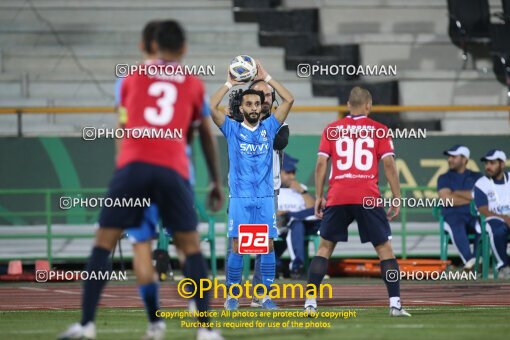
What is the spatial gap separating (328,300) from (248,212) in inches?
70.8

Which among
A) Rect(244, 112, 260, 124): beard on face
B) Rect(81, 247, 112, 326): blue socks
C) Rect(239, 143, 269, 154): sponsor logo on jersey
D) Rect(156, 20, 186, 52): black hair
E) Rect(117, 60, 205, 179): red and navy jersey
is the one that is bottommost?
Rect(81, 247, 112, 326): blue socks

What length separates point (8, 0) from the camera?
950 inches

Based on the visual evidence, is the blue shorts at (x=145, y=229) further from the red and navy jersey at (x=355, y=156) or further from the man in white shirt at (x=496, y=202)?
the man in white shirt at (x=496, y=202)

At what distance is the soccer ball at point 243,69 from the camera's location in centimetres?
1317

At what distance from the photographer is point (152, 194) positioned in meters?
8.24

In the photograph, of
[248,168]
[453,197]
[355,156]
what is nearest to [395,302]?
[355,156]

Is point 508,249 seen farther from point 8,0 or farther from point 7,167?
point 8,0

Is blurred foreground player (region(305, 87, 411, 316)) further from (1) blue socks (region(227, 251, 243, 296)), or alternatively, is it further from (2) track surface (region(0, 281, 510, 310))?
(2) track surface (region(0, 281, 510, 310))

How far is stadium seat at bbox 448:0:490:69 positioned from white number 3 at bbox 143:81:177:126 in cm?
1570

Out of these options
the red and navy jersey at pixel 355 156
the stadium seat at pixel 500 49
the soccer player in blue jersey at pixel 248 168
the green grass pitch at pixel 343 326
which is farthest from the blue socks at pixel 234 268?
the stadium seat at pixel 500 49

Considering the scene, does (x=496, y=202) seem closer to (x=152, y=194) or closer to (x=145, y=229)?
(x=145, y=229)

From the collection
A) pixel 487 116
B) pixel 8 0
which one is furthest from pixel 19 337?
pixel 8 0

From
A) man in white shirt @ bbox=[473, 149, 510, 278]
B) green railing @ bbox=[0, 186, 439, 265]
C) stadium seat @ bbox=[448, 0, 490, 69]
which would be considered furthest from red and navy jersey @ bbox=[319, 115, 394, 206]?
stadium seat @ bbox=[448, 0, 490, 69]

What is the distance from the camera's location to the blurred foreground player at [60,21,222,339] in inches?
322
